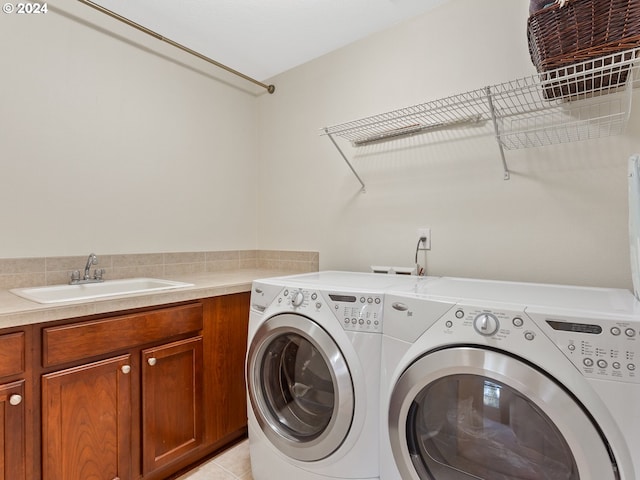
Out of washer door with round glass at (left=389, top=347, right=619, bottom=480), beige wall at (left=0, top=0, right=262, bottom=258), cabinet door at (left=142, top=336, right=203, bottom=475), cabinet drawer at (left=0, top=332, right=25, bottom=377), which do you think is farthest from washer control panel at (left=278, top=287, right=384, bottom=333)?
beige wall at (left=0, top=0, right=262, bottom=258)

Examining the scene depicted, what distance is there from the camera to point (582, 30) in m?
1.14

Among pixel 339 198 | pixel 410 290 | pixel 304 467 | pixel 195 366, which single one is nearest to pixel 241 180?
pixel 339 198

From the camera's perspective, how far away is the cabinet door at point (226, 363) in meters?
1.74

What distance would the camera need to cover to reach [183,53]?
2301 mm

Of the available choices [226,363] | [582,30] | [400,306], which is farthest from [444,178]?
[226,363]

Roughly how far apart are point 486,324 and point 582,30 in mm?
1030

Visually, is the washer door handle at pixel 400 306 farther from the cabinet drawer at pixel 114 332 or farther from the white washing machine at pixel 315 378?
the cabinet drawer at pixel 114 332

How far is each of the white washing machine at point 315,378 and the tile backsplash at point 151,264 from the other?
876mm

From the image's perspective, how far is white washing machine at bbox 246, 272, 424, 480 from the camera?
4.06ft

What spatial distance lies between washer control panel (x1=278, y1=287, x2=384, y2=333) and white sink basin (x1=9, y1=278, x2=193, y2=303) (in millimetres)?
→ 638

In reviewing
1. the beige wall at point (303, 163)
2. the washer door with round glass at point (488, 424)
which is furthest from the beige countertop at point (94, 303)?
the washer door with round glass at point (488, 424)

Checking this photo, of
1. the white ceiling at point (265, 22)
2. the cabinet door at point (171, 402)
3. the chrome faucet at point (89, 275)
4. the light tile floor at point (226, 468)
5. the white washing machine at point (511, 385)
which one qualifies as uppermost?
the white ceiling at point (265, 22)

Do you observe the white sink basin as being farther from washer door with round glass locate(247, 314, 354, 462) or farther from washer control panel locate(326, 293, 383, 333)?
washer control panel locate(326, 293, 383, 333)

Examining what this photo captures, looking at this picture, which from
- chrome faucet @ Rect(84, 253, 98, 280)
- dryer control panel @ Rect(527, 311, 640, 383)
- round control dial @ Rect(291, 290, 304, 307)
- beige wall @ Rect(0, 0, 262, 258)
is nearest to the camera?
dryer control panel @ Rect(527, 311, 640, 383)
